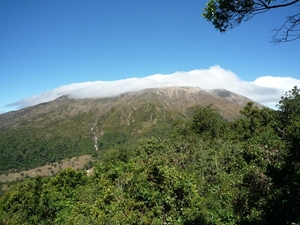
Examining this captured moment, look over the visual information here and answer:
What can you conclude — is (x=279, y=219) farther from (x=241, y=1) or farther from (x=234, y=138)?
(x=234, y=138)

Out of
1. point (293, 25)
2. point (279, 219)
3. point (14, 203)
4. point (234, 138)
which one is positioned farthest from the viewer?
point (234, 138)

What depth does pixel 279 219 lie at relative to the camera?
907cm

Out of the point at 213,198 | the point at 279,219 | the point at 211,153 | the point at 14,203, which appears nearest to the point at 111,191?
the point at 213,198

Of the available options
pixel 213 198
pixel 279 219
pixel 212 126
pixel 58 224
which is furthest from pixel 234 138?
pixel 279 219

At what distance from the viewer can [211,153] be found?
44.1m

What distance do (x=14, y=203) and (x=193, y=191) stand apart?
4559 centimetres

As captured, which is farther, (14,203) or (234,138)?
(234,138)

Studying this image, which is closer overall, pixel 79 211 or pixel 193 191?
pixel 193 191

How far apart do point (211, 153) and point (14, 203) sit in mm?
41410

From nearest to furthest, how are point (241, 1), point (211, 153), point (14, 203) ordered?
1. point (241, 1)
2. point (211, 153)
3. point (14, 203)

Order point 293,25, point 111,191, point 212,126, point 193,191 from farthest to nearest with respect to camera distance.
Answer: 1. point 212,126
2. point 111,191
3. point 193,191
4. point 293,25

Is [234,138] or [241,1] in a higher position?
[241,1]

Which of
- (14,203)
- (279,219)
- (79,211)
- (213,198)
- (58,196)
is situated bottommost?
(14,203)

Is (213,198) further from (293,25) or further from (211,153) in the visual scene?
(211,153)
